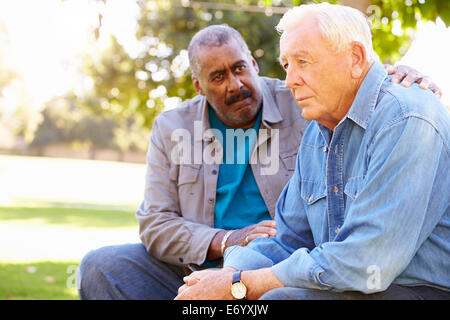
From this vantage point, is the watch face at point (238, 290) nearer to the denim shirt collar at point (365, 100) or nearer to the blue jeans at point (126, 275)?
the denim shirt collar at point (365, 100)

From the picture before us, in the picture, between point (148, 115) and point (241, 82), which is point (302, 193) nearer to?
point (241, 82)

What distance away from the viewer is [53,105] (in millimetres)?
56719

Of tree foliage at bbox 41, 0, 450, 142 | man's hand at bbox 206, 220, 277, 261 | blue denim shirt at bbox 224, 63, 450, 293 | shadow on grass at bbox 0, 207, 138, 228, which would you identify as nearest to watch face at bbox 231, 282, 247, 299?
blue denim shirt at bbox 224, 63, 450, 293

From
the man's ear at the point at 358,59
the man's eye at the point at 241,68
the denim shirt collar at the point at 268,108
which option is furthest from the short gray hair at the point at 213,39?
the man's ear at the point at 358,59

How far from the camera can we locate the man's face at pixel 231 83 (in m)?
3.55

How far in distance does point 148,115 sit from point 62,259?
344 centimetres

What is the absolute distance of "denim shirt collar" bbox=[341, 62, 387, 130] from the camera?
2123mm

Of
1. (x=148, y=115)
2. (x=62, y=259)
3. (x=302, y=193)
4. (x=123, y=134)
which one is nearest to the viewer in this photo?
(x=302, y=193)

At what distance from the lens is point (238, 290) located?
2.20m

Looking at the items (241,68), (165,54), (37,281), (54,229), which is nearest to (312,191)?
(241,68)

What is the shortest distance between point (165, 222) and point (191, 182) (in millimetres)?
284

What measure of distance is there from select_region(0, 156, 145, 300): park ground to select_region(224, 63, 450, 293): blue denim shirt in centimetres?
351

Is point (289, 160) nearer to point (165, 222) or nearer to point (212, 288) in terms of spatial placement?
point (165, 222)
